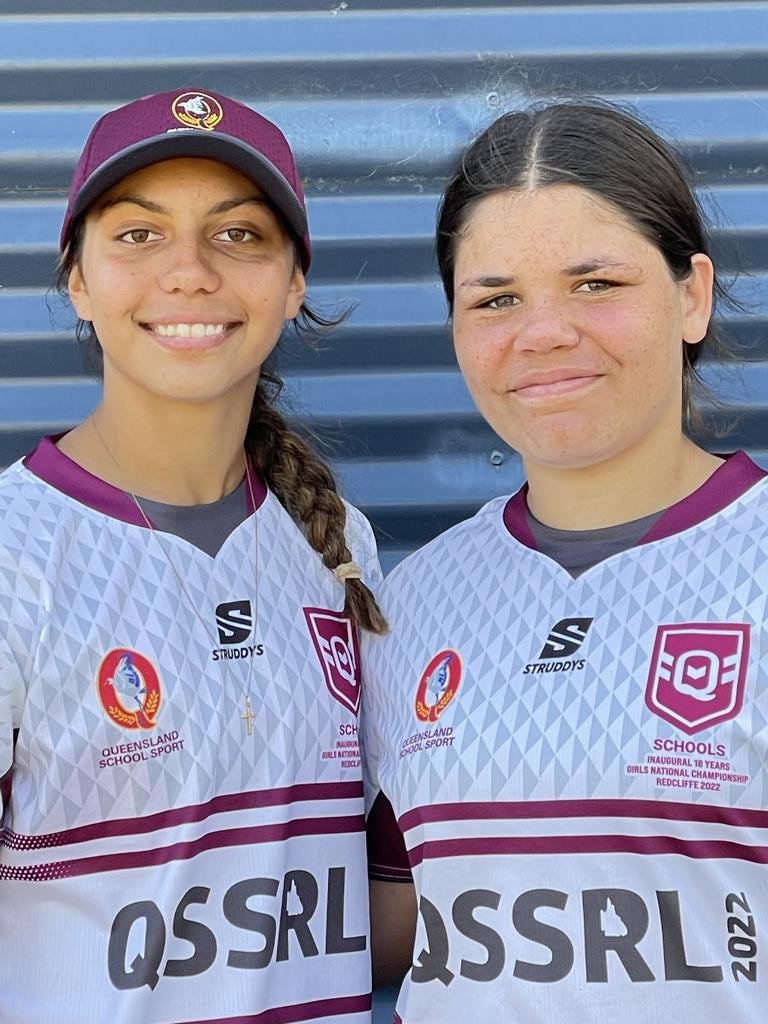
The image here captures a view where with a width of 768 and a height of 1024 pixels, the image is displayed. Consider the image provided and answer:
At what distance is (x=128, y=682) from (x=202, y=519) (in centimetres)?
36

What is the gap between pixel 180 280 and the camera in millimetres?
2186

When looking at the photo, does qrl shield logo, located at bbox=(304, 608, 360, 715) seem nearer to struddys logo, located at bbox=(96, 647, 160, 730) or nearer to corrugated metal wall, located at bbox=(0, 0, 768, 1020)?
struddys logo, located at bbox=(96, 647, 160, 730)

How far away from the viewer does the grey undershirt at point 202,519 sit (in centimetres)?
230

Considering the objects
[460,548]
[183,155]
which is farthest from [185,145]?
[460,548]

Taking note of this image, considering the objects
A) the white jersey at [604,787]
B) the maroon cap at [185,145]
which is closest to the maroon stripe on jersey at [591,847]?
the white jersey at [604,787]

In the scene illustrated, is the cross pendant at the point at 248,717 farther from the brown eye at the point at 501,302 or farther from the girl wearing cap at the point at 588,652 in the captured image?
the brown eye at the point at 501,302

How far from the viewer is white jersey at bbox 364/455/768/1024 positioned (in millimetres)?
1983

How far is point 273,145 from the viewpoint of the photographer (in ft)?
Result: 7.72

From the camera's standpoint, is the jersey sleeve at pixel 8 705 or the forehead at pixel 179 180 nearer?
the jersey sleeve at pixel 8 705

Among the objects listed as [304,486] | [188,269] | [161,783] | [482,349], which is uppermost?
[188,269]

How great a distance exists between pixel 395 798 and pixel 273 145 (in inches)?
42.5

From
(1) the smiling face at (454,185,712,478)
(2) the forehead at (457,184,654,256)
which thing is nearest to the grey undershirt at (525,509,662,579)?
(1) the smiling face at (454,185,712,478)

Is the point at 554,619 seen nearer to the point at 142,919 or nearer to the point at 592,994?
the point at 592,994

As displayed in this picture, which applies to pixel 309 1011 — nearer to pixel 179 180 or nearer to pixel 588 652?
pixel 588 652
